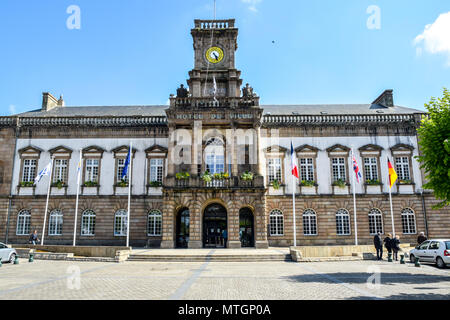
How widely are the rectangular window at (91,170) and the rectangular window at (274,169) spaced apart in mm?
16875

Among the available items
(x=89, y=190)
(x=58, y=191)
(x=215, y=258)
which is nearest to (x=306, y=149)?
(x=215, y=258)

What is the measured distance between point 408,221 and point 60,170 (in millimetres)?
33755

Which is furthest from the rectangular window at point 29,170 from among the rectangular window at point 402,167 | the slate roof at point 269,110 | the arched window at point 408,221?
the arched window at point 408,221

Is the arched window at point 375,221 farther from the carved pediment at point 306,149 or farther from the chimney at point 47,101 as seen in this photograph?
the chimney at point 47,101

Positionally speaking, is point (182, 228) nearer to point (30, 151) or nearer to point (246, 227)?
point (246, 227)

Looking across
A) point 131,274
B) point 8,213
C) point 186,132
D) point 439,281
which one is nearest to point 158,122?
point 186,132

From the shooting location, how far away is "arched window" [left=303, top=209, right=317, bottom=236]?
31.0 m

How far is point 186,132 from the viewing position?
30750mm

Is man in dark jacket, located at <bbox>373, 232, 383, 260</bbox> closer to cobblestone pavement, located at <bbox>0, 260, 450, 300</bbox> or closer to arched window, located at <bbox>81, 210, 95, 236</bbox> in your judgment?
cobblestone pavement, located at <bbox>0, 260, 450, 300</bbox>

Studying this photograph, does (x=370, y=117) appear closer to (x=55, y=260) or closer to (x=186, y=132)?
(x=186, y=132)

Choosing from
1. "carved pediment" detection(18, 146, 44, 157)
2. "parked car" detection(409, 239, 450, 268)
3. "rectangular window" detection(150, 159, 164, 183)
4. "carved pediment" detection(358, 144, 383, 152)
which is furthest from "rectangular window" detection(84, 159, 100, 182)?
"parked car" detection(409, 239, 450, 268)

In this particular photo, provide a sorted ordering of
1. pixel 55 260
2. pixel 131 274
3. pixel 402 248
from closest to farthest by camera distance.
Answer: pixel 131 274 < pixel 55 260 < pixel 402 248

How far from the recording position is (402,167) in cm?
3194

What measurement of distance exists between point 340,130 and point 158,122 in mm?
18024
